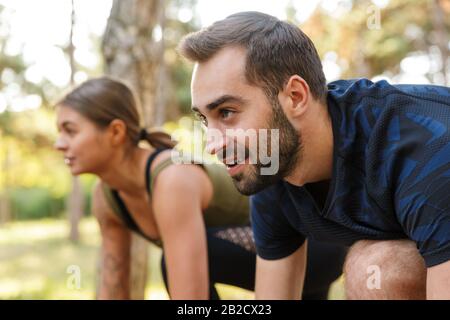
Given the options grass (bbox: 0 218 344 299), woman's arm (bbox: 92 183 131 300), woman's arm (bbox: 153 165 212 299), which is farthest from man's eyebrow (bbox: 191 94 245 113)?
grass (bbox: 0 218 344 299)

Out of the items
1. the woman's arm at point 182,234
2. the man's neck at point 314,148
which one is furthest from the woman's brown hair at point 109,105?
the man's neck at point 314,148

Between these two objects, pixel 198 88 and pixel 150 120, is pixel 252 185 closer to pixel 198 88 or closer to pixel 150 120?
pixel 198 88

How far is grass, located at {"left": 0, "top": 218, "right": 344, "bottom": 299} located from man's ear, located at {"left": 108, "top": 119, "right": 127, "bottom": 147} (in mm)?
1001

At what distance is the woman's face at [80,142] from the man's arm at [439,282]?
1.55 metres

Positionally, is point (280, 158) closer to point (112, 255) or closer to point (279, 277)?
point (279, 277)

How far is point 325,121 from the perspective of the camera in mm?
1648

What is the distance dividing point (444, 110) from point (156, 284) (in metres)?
4.32

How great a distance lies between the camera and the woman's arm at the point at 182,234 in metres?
2.31

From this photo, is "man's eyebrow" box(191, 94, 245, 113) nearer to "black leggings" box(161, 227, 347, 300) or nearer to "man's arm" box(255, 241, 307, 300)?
"man's arm" box(255, 241, 307, 300)

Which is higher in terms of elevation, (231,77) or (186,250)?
(231,77)

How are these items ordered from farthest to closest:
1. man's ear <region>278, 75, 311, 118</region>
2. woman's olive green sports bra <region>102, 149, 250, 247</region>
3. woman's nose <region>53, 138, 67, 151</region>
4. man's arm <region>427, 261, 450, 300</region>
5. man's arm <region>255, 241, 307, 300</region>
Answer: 1. woman's olive green sports bra <region>102, 149, 250, 247</region>
2. woman's nose <region>53, 138, 67, 151</region>
3. man's arm <region>255, 241, 307, 300</region>
4. man's ear <region>278, 75, 311, 118</region>
5. man's arm <region>427, 261, 450, 300</region>

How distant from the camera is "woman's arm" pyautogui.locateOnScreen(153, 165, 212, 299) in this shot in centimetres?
231

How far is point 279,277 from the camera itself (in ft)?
6.70
